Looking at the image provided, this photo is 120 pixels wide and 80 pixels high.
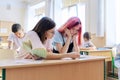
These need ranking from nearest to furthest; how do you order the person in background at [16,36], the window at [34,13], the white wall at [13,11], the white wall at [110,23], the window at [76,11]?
the person in background at [16,36]
the white wall at [110,23]
the window at [76,11]
the white wall at [13,11]
the window at [34,13]

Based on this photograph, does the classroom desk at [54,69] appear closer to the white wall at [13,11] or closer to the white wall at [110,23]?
the white wall at [110,23]

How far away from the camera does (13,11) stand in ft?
24.3

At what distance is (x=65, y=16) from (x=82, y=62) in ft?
15.6

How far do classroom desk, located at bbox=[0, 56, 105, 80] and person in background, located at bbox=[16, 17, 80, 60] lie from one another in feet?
0.43

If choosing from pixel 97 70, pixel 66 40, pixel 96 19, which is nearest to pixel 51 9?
pixel 96 19

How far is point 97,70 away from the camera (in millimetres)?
1779

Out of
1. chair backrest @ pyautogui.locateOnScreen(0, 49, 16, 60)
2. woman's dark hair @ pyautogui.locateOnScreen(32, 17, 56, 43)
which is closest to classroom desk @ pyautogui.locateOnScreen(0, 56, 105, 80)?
woman's dark hair @ pyautogui.locateOnScreen(32, 17, 56, 43)

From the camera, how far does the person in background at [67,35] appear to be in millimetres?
2062

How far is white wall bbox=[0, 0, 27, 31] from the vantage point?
23.4 feet

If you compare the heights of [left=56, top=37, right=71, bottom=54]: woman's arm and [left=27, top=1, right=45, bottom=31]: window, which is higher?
[left=27, top=1, right=45, bottom=31]: window

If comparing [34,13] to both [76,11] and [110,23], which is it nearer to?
[76,11]

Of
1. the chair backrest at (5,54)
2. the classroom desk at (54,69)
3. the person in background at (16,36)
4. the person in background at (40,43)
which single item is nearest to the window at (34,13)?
the person in background at (16,36)

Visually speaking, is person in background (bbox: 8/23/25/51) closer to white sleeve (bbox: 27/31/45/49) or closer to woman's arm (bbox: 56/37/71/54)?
woman's arm (bbox: 56/37/71/54)

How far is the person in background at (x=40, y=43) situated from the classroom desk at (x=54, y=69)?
131 mm
